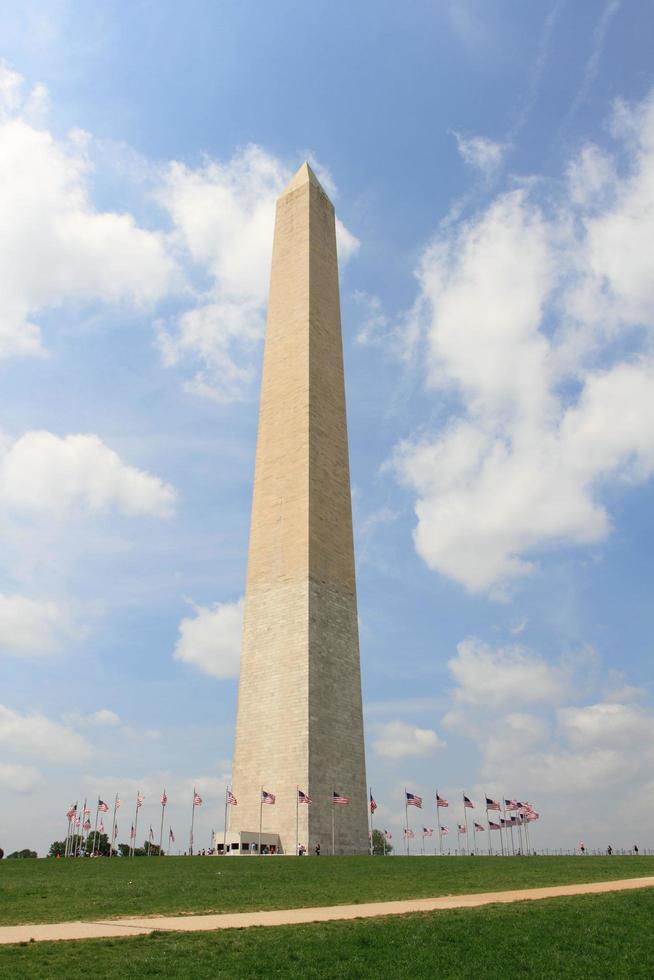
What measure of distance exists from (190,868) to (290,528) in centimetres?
2031

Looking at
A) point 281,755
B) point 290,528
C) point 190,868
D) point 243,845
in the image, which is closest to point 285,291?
point 290,528

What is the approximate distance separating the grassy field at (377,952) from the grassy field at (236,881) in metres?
4.03

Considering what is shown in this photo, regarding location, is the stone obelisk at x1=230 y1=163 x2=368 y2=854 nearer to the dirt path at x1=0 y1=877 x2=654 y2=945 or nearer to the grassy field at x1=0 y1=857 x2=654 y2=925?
the grassy field at x1=0 y1=857 x2=654 y2=925

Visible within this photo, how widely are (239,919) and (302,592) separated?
2903cm

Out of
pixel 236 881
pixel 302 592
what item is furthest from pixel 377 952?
pixel 302 592

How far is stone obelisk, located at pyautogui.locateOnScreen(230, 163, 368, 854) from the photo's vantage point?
1578 inches

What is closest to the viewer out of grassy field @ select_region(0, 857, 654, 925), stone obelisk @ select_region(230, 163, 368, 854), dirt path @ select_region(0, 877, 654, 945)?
dirt path @ select_region(0, 877, 654, 945)

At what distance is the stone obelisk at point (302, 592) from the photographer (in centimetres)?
4009

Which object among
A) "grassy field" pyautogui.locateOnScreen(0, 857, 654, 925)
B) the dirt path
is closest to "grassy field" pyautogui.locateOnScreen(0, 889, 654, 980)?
the dirt path

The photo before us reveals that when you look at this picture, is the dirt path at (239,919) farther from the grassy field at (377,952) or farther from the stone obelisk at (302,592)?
the stone obelisk at (302,592)

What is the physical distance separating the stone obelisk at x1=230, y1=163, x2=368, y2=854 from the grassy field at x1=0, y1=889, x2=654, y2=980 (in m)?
27.0

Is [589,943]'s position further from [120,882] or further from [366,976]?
[120,882]

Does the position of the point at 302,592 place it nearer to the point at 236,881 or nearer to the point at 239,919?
the point at 236,881

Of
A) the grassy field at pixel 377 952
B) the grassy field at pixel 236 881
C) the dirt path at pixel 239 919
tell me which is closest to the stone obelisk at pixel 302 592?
the grassy field at pixel 236 881
